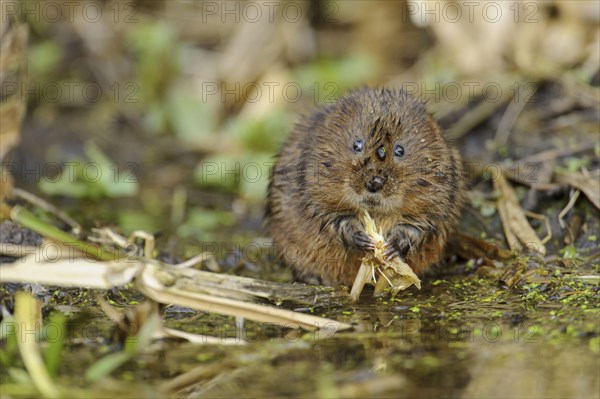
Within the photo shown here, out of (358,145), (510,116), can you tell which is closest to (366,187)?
(358,145)

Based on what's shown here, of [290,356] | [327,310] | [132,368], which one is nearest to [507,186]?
[327,310]

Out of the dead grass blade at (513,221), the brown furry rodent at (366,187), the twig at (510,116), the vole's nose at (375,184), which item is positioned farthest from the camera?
the twig at (510,116)

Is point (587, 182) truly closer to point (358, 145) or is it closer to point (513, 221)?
point (513, 221)

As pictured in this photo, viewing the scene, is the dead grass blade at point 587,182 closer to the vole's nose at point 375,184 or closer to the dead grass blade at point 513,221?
the dead grass blade at point 513,221

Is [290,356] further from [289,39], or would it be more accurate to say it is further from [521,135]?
[289,39]

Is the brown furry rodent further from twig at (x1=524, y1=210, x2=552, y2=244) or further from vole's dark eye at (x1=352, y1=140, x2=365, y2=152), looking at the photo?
twig at (x1=524, y1=210, x2=552, y2=244)

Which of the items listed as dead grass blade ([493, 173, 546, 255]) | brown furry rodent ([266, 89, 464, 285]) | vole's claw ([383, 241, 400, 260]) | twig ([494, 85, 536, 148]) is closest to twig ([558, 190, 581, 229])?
dead grass blade ([493, 173, 546, 255])

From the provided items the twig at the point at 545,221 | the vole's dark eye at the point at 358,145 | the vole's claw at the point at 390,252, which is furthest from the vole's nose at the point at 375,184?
the twig at the point at 545,221
